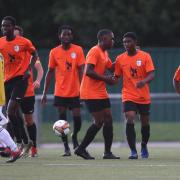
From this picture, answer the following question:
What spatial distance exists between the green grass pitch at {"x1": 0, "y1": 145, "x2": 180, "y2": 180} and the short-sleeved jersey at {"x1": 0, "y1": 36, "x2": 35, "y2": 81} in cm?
151

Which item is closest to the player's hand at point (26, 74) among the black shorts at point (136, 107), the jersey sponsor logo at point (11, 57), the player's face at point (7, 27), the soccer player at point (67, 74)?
the jersey sponsor logo at point (11, 57)

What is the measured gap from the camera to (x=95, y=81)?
16141mm

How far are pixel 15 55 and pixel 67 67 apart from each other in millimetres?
1396

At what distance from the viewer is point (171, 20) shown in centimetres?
3841

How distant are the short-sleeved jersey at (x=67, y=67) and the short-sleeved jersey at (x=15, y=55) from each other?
112 centimetres

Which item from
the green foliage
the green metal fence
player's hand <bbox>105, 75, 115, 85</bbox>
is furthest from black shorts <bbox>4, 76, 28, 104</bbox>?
the green foliage

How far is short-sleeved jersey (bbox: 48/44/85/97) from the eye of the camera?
17734 mm

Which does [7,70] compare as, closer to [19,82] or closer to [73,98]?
[19,82]

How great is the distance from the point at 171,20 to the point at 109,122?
22492mm

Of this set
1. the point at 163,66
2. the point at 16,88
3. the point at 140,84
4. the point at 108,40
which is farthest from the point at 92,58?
the point at 163,66

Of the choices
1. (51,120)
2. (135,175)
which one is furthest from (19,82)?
(51,120)

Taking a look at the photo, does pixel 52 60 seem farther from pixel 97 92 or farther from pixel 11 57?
pixel 97 92

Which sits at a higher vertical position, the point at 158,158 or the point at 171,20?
the point at 171,20

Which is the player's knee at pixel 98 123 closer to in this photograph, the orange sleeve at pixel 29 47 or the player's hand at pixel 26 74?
the player's hand at pixel 26 74
